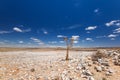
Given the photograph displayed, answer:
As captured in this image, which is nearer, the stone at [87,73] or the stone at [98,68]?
the stone at [87,73]

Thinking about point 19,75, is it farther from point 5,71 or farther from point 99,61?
point 99,61

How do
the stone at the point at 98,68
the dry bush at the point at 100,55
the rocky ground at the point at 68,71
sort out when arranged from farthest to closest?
the dry bush at the point at 100,55
the stone at the point at 98,68
the rocky ground at the point at 68,71

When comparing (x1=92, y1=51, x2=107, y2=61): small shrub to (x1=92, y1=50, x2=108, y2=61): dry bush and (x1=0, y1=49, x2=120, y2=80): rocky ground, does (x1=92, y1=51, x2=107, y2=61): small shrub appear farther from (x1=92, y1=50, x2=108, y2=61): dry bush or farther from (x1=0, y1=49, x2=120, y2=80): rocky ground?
(x1=0, y1=49, x2=120, y2=80): rocky ground

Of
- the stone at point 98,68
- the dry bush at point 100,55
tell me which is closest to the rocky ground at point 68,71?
the stone at point 98,68

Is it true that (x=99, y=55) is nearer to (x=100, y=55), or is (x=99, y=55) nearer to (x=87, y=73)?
(x=100, y=55)

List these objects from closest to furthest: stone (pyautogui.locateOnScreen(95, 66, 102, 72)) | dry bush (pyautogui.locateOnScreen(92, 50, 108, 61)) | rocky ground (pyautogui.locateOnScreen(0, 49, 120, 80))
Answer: rocky ground (pyautogui.locateOnScreen(0, 49, 120, 80)) < stone (pyautogui.locateOnScreen(95, 66, 102, 72)) < dry bush (pyautogui.locateOnScreen(92, 50, 108, 61))

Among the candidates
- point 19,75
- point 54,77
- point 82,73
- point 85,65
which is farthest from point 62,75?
point 19,75

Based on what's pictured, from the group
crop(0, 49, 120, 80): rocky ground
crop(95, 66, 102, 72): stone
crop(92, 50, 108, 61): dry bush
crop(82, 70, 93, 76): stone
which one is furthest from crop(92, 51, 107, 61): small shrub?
crop(82, 70, 93, 76): stone

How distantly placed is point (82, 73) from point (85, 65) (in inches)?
65.5

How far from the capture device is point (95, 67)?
1572 centimetres

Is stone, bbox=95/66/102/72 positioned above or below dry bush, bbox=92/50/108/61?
below

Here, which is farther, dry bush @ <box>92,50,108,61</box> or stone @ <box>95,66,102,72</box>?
dry bush @ <box>92,50,108,61</box>

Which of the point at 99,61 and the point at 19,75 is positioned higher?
the point at 99,61

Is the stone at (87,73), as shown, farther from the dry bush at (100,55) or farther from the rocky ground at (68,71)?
the dry bush at (100,55)
